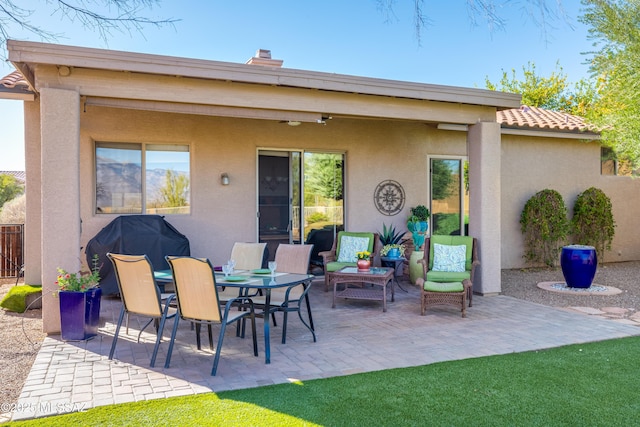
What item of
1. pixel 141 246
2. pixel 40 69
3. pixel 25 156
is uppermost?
pixel 40 69

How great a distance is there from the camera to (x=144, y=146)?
832cm

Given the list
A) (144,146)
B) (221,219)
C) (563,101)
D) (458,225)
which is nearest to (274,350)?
(221,219)

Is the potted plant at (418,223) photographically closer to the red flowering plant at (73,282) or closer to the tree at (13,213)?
the red flowering plant at (73,282)

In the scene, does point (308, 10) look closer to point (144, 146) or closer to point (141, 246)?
point (144, 146)

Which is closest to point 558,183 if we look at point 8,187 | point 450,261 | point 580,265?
point 580,265

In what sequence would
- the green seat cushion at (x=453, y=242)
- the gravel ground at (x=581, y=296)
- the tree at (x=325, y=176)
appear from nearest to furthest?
the gravel ground at (x=581, y=296) < the green seat cushion at (x=453, y=242) < the tree at (x=325, y=176)

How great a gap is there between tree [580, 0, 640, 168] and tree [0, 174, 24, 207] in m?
22.3

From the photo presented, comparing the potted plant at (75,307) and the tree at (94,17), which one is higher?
the tree at (94,17)

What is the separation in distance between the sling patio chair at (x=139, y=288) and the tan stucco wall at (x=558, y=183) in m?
8.56

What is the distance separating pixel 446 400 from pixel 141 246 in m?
5.35

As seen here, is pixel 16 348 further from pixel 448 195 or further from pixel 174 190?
pixel 448 195

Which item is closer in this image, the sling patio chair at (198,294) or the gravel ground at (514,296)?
the sling patio chair at (198,294)

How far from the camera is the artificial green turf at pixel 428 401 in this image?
133 inches

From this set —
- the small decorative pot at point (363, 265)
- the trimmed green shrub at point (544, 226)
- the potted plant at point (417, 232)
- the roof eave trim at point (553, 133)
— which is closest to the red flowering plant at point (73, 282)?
the small decorative pot at point (363, 265)
